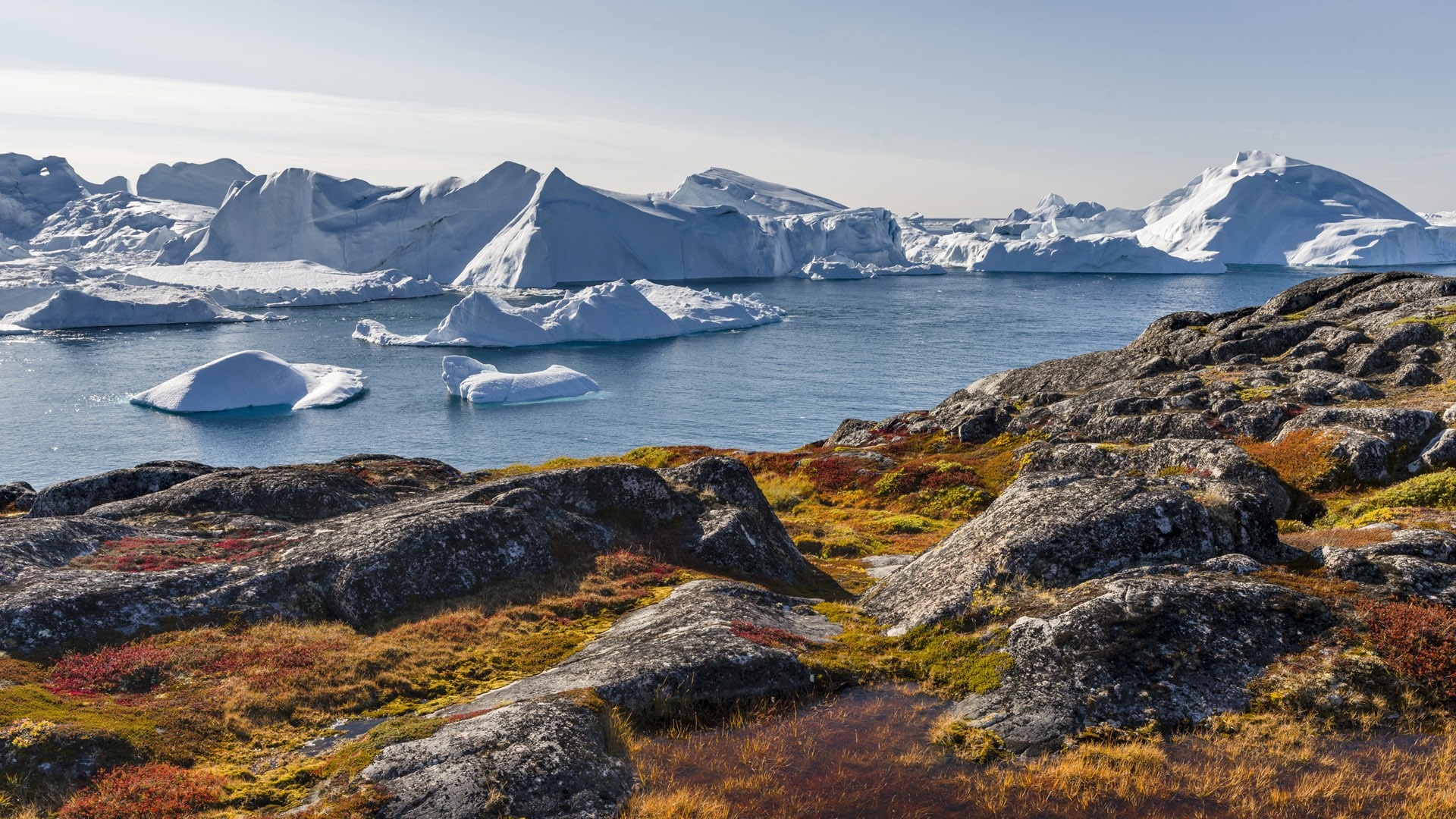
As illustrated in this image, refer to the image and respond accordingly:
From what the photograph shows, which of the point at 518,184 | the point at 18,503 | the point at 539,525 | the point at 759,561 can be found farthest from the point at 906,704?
the point at 518,184

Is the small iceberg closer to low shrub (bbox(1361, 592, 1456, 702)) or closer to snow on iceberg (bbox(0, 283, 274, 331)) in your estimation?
snow on iceberg (bbox(0, 283, 274, 331))

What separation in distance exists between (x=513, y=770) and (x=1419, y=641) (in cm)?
1075

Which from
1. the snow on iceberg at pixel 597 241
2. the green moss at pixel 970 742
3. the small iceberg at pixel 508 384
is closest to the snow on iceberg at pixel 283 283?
the snow on iceberg at pixel 597 241

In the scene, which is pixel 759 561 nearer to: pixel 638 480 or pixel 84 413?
pixel 638 480

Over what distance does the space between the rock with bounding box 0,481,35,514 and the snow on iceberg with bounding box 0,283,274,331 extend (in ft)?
391

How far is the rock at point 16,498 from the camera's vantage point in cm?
2377

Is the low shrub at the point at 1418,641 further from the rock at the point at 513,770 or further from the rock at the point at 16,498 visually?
the rock at the point at 16,498

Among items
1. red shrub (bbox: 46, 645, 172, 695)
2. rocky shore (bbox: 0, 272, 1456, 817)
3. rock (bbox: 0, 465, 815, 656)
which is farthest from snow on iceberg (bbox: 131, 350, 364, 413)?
red shrub (bbox: 46, 645, 172, 695)

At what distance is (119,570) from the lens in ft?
45.3

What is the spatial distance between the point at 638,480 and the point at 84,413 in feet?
247

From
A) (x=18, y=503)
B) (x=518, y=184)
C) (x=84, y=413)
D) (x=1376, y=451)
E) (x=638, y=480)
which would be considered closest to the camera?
(x=638, y=480)

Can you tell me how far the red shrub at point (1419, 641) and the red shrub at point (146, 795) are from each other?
43.8 feet

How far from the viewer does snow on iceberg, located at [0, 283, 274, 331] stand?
120 metres

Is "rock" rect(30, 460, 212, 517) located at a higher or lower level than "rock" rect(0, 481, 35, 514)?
higher
